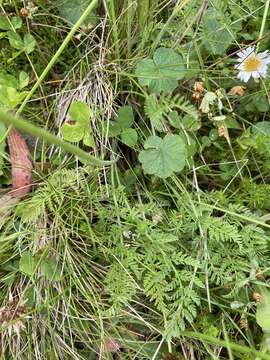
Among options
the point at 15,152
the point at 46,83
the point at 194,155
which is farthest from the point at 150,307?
the point at 46,83

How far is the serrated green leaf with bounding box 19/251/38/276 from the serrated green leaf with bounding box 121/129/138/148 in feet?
1.16

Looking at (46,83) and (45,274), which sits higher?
(46,83)

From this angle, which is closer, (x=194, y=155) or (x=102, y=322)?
(x=102, y=322)

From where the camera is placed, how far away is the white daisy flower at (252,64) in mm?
1378

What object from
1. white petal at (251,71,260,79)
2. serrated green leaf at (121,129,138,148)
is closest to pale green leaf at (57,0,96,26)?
serrated green leaf at (121,129,138,148)

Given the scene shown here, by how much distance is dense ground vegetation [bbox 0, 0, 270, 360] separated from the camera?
4.24ft

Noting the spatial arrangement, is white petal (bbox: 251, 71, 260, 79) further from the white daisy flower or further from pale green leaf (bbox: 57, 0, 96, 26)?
pale green leaf (bbox: 57, 0, 96, 26)

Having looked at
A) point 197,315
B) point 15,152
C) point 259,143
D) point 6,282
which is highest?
point 15,152

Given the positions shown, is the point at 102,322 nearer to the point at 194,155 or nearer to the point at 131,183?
the point at 131,183

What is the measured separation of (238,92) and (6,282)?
0.73 meters

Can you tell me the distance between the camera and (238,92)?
1.39 meters

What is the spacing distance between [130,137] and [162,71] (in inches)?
6.9

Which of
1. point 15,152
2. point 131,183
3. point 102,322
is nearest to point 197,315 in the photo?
point 102,322

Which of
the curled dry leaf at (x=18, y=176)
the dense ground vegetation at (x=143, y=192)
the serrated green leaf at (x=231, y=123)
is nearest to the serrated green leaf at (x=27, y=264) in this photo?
the dense ground vegetation at (x=143, y=192)
